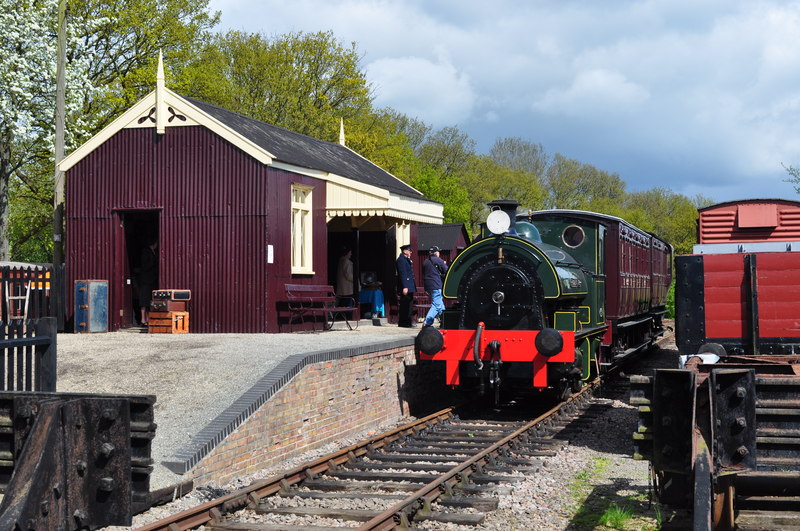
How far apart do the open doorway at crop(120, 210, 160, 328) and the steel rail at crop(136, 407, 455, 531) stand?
30.9ft

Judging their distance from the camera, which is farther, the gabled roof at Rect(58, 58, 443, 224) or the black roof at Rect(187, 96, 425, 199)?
the black roof at Rect(187, 96, 425, 199)

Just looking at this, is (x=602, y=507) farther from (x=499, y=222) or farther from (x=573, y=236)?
(x=573, y=236)

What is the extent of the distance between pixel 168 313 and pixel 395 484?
32.3 feet

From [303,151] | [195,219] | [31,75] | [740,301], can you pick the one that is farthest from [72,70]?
[740,301]

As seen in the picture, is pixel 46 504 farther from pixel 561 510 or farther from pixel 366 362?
pixel 366 362

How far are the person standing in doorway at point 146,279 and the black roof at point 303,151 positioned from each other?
10.6 ft

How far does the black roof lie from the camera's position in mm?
18516

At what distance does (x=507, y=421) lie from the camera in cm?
1275

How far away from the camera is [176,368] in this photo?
11.9m

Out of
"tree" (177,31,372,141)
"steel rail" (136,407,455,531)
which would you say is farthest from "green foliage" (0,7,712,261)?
"steel rail" (136,407,455,531)

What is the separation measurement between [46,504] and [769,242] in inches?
489

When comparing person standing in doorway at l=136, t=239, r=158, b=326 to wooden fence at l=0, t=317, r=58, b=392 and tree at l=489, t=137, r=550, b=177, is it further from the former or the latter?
tree at l=489, t=137, r=550, b=177

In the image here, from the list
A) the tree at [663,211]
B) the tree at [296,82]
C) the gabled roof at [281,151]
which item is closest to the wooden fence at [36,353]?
the gabled roof at [281,151]

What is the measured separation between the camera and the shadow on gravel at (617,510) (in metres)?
7.05
